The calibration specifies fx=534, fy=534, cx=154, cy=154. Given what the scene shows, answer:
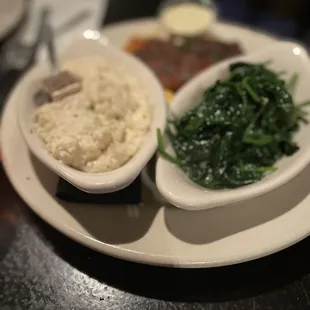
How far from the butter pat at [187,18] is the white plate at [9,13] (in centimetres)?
53

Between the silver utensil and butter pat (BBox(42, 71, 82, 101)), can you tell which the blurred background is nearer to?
the silver utensil

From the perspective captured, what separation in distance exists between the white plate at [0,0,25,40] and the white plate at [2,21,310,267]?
78cm

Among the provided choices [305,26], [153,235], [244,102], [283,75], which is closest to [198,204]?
[153,235]

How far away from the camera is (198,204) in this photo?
1100 millimetres

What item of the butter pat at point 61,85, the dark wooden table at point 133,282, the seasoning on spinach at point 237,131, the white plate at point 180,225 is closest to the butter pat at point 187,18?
the seasoning on spinach at point 237,131

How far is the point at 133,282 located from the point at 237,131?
0.44 metres

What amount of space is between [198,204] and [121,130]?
0.90 ft

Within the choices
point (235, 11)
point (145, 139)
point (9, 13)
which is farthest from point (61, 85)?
point (235, 11)

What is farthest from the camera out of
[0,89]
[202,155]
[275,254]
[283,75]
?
[0,89]

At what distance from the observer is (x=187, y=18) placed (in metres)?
2.02

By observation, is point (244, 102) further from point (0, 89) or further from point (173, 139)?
point (0, 89)

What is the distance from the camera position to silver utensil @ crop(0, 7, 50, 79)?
5.82 ft

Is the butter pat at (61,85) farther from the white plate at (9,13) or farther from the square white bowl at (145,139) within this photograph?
the white plate at (9,13)

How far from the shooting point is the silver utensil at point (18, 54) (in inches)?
69.9
